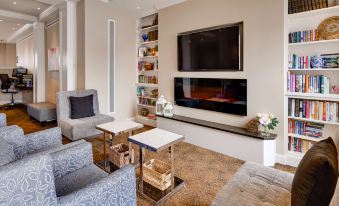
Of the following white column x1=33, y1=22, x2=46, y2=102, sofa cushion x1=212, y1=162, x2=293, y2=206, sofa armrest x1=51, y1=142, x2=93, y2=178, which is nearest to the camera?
sofa cushion x1=212, y1=162, x2=293, y2=206

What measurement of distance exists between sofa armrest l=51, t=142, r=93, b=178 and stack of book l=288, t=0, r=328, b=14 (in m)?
2.91

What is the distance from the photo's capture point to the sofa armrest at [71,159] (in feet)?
5.34

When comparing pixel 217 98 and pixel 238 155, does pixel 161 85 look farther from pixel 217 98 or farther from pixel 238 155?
pixel 238 155

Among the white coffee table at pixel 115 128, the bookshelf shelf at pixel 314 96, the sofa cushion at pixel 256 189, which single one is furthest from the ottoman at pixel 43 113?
the bookshelf shelf at pixel 314 96

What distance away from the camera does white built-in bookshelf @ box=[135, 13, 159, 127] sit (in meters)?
4.60

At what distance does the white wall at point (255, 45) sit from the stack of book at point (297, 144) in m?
0.12

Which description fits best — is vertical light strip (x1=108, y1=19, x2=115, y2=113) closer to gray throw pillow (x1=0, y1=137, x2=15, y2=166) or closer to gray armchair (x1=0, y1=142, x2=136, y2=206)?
gray armchair (x1=0, y1=142, x2=136, y2=206)

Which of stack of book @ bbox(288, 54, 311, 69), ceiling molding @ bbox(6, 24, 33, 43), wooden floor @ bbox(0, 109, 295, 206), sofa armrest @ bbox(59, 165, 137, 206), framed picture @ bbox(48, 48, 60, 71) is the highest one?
ceiling molding @ bbox(6, 24, 33, 43)

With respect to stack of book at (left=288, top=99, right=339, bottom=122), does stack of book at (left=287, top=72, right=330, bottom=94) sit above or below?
above

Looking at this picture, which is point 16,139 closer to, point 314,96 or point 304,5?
point 314,96

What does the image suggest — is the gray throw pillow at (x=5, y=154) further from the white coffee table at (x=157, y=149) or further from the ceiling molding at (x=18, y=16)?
the ceiling molding at (x=18, y=16)

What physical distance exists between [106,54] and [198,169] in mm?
3093

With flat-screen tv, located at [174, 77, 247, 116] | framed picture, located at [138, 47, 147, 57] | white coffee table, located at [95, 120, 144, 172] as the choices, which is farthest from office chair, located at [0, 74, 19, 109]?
flat-screen tv, located at [174, 77, 247, 116]

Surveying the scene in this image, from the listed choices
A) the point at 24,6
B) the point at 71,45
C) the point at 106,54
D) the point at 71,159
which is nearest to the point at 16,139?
the point at 71,159
